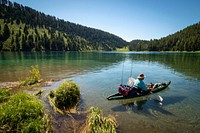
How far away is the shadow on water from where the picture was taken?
14.1m

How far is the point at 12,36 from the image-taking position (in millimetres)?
180750

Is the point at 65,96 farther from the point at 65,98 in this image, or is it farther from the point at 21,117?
the point at 21,117

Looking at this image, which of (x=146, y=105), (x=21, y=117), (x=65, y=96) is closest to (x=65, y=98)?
(x=65, y=96)

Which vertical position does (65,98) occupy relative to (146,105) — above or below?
above

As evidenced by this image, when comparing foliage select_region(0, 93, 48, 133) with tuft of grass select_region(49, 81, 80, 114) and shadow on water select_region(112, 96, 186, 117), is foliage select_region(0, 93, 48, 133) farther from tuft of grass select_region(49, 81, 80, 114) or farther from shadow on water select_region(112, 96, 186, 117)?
shadow on water select_region(112, 96, 186, 117)

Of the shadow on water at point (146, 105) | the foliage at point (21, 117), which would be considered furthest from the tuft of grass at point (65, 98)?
the foliage at point (21, 117)

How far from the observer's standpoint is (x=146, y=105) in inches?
616

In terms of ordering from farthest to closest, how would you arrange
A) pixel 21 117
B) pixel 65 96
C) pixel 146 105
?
pixel 146 105
pixel 65 96
pixel 21 117

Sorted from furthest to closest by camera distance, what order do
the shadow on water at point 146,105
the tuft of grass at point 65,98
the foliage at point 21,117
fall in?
the shadow on water at point 146,105 < the tuft of grass at point 65,98 < the foliage at point 21,117

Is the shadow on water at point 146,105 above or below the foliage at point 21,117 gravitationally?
below

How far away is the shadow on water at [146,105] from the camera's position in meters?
14.1

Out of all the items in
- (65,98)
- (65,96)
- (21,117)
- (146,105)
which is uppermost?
(21,117)

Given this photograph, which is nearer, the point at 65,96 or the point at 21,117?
the point at 21,117

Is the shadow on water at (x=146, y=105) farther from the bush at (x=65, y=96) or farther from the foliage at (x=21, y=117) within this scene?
the foliage at (x=21, y=117)
